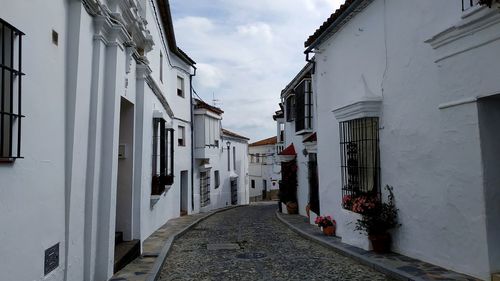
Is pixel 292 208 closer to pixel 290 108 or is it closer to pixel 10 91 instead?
pixel 290 108

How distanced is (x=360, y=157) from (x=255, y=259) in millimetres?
3009

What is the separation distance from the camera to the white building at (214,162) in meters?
20.5

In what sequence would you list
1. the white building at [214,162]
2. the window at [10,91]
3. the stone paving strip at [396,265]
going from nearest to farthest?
the window at [10,91] → the stone paving strip at [396,265] → the white building at [214,162]

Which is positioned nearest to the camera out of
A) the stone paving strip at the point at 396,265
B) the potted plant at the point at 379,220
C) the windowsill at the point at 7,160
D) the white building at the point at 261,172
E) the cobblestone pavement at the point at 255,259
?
the windowsill at the point at 7,160

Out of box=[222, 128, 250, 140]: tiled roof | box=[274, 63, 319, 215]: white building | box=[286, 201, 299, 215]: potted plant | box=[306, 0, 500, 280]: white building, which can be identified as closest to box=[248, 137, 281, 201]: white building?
box=[222, 128, 250, 140]: tiled roof

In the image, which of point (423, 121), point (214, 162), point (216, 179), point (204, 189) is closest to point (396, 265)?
point (423, 121)

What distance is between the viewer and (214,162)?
77.4 feet

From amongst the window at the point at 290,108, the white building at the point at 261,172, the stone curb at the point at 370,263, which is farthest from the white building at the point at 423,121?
the white building at the point at 261,172

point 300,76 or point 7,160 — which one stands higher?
point 300,76

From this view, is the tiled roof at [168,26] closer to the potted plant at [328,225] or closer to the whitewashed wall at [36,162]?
the potted plant at [328,225]

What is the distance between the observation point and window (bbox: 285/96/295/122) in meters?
16.8

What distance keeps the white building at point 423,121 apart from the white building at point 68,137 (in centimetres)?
445

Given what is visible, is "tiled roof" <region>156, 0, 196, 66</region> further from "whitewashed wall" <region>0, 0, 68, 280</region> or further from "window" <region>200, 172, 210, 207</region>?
"whitewashed wall" <region>0, 0, 68, 280</region>

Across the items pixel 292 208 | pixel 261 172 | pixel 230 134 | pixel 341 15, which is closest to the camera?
pixel 341 15
